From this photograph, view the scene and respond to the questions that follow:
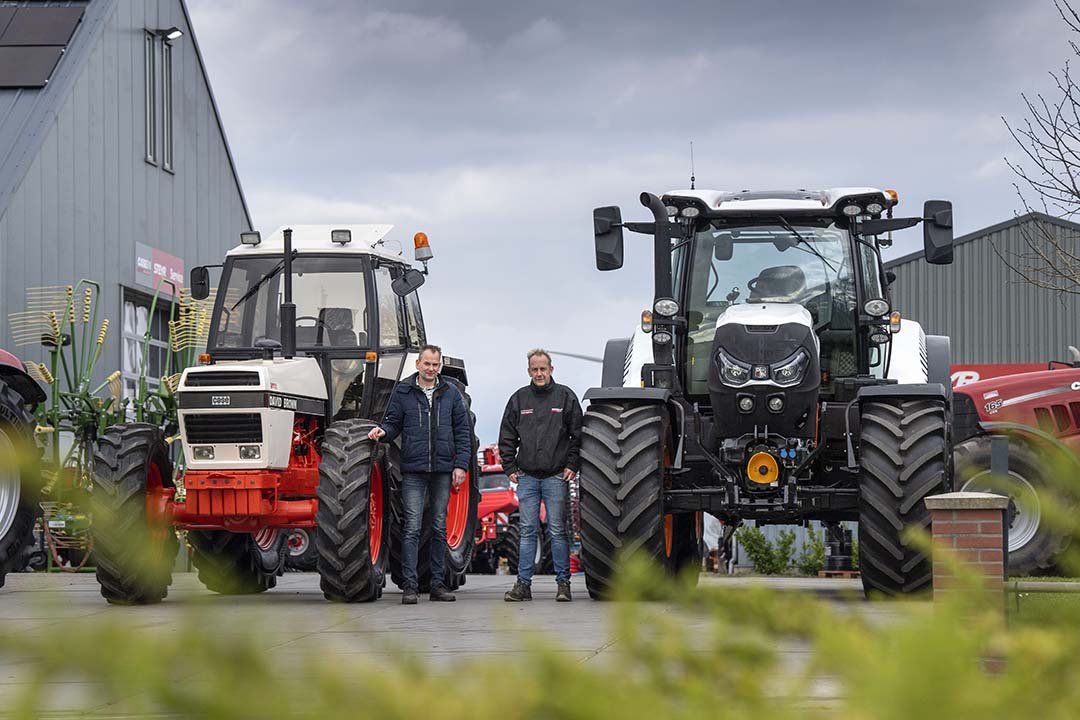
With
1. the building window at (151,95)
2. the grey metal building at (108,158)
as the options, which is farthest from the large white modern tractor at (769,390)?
the building window at (151,95)

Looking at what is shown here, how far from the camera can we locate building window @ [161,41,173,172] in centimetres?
2511

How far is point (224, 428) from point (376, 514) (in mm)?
1337

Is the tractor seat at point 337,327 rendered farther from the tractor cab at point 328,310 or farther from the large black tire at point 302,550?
the large black tire at point 302,550

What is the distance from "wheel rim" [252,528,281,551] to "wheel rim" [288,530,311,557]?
240 inches

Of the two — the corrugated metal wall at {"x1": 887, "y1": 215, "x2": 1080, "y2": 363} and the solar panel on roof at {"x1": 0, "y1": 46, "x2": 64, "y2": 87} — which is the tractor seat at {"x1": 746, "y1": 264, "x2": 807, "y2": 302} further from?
the corrugated metal wall at {"x1": 887, "y1": 215, "x2": 1080, "y2": 363}

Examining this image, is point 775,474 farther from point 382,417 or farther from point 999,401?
point 999,401

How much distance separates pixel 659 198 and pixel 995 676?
34.1ft

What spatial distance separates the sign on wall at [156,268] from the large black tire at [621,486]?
593 inches

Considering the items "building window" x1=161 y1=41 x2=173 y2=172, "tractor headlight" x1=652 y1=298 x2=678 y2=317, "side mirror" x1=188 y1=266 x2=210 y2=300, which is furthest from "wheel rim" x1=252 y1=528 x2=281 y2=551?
"building window" x1=161 y1=41 x2=173 y2=172

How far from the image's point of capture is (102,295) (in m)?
22.5

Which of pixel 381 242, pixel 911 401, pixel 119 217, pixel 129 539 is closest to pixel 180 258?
pixel 119 217

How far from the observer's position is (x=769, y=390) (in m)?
10.2

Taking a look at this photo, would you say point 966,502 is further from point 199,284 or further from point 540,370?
point 199,284

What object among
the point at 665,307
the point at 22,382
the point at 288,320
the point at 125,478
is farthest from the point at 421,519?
the point at 22,382
